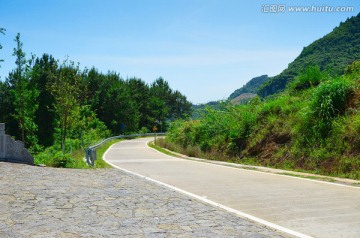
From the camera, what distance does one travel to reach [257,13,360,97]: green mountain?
58250 millimetres

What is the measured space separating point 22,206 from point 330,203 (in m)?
6.20

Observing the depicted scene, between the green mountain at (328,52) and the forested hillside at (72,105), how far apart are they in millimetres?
16875

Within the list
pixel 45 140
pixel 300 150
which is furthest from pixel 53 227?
pixel 45 140

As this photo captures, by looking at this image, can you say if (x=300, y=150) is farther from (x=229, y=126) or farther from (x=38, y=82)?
(x=38, y=82)

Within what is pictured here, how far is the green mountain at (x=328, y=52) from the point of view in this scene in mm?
58250

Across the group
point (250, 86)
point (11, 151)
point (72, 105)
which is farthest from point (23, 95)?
point (250, 86)

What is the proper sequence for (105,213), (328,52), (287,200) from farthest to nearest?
(328,52), (287,200), (105,213)

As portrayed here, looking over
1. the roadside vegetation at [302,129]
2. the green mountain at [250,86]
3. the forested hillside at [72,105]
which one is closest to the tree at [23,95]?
the forested hillside at [72,105]

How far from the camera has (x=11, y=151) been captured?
14.9 metres

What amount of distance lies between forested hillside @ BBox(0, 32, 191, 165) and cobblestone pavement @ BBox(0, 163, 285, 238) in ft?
27.0

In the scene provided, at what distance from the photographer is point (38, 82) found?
6456 cm

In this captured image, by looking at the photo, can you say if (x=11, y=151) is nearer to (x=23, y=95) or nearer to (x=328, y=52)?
(x=23, y=95)

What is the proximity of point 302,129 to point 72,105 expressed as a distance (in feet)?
78.7

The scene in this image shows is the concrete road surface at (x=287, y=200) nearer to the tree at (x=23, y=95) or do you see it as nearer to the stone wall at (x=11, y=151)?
the stone wall at (x=11, y=151)
